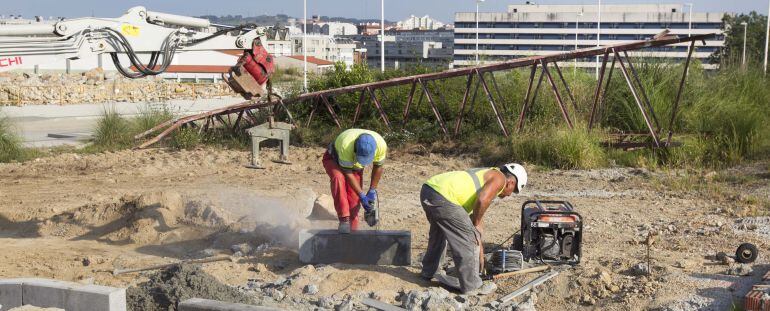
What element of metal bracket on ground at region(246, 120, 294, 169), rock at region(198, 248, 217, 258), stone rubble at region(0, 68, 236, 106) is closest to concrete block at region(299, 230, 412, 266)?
rock at region(198, 248, 217, 258)

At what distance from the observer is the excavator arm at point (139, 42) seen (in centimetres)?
1036

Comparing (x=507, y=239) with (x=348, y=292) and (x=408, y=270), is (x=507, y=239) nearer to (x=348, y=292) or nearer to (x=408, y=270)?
(x=408, y=270)

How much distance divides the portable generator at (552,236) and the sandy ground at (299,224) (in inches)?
8.1

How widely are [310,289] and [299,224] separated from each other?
8.34 ft

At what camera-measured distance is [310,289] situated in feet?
26.9

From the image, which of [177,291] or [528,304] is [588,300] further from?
[177,291]

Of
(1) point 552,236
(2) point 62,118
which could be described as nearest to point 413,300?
(1) point 552,236

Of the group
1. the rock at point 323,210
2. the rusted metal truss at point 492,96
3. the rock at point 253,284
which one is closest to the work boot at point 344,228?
the rock at point 253,284

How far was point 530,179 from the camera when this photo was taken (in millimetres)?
14555

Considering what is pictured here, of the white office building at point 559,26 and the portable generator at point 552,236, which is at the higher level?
the white office building at point 559,26

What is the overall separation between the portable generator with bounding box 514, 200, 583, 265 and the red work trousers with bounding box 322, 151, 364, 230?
6.08ft

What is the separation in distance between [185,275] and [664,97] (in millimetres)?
12310

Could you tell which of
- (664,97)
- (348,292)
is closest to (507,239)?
(348,292)

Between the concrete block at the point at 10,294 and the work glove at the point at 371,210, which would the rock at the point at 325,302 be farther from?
the concrete block at the point at 10,294
